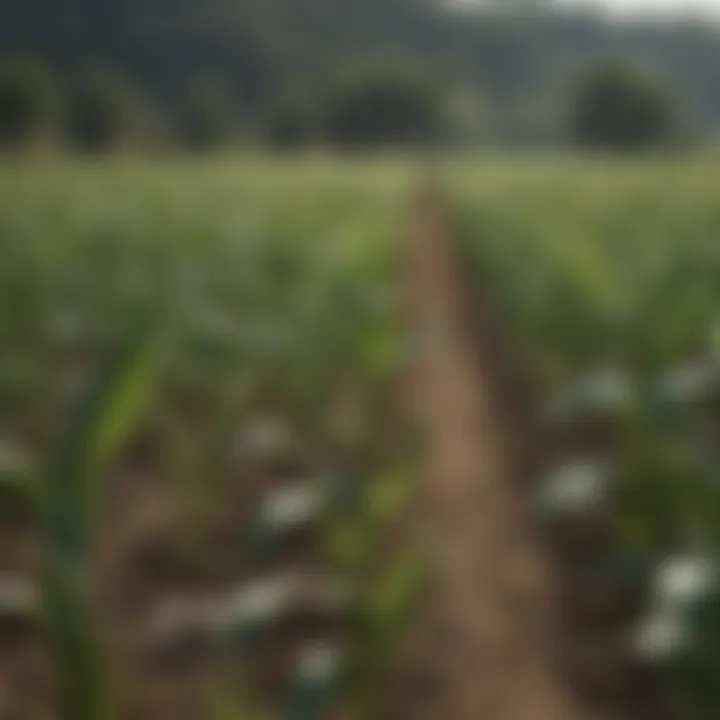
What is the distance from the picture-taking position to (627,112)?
31.0 metres

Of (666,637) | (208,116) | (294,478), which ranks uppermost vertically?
(208,116)

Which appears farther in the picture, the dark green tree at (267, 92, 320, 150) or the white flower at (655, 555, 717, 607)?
the dark green tree at (267, 92, 320, 150)

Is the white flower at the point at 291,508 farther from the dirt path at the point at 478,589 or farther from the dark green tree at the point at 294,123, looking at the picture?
the dark green tree at the point at 294,123

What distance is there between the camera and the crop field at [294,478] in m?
1.03

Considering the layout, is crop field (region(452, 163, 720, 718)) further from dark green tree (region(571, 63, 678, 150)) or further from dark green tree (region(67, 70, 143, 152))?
dark green tree (region(571, 63, 678, 150))

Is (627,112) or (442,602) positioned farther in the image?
(627,112)

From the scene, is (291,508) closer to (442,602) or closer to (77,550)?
(442,602)

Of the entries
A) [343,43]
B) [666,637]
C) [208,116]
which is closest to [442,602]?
[666,637]

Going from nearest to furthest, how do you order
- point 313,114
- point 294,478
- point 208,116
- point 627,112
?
point 294,478, point 208,116, point 313,114, point 627,112

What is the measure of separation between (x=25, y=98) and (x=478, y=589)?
19.1 meters

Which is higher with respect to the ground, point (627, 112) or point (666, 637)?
point (627, 112)

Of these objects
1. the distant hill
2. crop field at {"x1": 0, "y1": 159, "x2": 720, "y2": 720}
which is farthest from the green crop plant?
the distant hill

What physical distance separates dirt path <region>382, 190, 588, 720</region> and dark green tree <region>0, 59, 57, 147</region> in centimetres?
1723

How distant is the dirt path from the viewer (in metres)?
1.37
